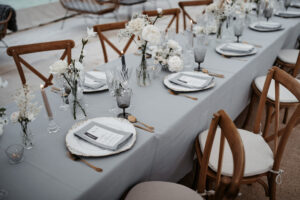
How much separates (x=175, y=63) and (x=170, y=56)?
0.08m

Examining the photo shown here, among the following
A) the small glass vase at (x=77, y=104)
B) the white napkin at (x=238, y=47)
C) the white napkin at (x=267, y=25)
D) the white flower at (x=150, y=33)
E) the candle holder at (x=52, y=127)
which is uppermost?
the white flower at (x=150, y=33)

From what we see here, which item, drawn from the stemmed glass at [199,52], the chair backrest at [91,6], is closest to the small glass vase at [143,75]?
the stemmed glass at [199,52]

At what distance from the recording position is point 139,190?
114cm

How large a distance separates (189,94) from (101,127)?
0.57 m

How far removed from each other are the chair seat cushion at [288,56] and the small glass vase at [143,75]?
5.74 ft

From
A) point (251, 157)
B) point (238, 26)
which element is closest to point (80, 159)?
point (251, 157)

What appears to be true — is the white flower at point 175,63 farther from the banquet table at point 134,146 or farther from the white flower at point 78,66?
the white flower at point 78,66

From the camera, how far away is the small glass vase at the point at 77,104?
125cm

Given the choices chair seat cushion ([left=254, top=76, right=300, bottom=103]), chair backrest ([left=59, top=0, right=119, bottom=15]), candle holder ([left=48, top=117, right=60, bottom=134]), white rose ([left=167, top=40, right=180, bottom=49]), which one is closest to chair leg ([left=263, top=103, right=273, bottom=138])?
chair seat cushion ([left=254, top=76, right=300, bottom=103])

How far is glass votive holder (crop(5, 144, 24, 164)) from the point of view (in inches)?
39.6

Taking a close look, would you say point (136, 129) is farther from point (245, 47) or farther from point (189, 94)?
point (245, 47)

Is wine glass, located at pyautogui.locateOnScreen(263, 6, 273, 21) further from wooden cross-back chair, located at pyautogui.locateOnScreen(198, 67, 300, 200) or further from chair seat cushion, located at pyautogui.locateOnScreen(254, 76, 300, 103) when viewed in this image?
wooden cross-back chair, located at pyautogui.locateOnScreen(198, 67, 300, 200)

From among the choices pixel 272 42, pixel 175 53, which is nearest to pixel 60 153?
pixel 175 53

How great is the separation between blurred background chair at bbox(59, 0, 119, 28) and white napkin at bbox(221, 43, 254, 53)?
382 centimetres
